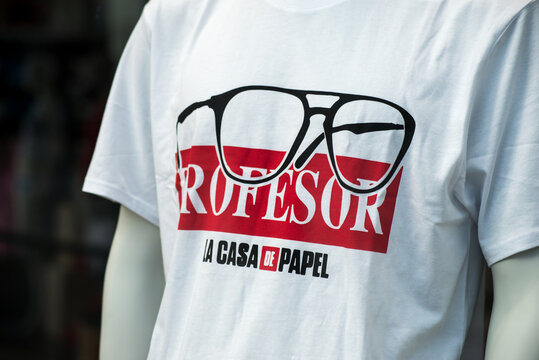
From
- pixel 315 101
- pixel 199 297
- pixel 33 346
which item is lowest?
pixel 33 346

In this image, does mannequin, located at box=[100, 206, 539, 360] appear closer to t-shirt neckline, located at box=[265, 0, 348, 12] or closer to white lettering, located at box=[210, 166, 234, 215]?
white lettering, located at box=[210, 166, 234, 215]

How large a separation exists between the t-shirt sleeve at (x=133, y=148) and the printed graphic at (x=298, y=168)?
0.12 meters

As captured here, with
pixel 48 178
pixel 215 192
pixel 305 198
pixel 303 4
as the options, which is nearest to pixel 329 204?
pixel 305 198

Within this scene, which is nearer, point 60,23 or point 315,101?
point 315,101

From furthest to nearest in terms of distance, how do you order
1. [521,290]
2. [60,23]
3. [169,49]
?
[60,23] → [169,49] → [521,290]

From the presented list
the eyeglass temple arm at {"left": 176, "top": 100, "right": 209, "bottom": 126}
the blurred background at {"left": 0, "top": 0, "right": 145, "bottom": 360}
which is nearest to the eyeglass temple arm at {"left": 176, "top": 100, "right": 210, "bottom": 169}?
the eyeglass temple arm at {"left": 176, "top": 100, "right": 209, "bottom": 126}

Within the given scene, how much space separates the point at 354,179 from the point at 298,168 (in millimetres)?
71

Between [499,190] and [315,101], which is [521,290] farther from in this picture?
[315,101]

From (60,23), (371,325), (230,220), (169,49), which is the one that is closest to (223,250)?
(230,220)

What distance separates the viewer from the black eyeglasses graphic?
856 millimetres

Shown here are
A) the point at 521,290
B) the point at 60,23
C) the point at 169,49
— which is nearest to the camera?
the point at 521,290

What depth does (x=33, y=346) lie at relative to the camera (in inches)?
107

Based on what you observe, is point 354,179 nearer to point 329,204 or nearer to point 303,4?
point 329,204

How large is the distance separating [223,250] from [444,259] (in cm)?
27
